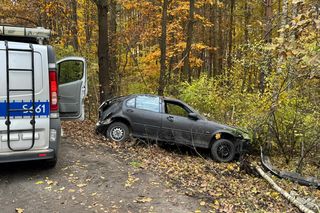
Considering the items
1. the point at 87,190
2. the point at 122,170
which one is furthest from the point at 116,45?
the point at 87,190

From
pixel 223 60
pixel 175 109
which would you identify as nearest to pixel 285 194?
pixel 175 109

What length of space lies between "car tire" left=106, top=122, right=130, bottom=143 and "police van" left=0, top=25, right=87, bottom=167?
3.46m

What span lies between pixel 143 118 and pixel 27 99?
14.3 ft

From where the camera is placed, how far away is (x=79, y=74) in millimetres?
8836

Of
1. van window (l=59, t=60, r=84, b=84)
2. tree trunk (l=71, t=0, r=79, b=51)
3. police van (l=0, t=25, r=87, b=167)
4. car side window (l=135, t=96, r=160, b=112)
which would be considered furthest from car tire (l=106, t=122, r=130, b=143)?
tree trunk (l=71, t=0, r=79, b=51)

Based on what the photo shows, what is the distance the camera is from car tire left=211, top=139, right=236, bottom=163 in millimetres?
9914

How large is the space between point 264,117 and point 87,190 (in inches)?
212

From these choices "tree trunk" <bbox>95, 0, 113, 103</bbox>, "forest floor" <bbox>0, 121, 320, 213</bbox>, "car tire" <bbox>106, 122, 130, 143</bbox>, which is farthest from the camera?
"tree trunk" <bbox>95, 0, 113, 103</bbox>

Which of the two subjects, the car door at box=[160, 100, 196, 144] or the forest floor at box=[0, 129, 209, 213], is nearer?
the forest floor at box=[0, 129, 209, 213]

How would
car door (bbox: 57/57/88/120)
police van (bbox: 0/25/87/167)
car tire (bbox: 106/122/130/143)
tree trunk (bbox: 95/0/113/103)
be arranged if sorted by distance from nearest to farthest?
police van (bbox: 0/25/87/167) → car door (bbox: 57/57/88/120) → car tire (bbox: 106/122/130/143) → tree trunk (bbox: 95/0/113/103)

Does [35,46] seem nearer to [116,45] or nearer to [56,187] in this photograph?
[56,187]

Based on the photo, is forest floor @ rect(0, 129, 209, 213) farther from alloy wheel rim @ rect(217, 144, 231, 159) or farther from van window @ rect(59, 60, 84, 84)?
alloy wheel rim @ rect(217, 144, 231, 159)

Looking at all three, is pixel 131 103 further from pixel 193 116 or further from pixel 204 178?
pixel 204 178

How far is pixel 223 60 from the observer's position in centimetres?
2769
